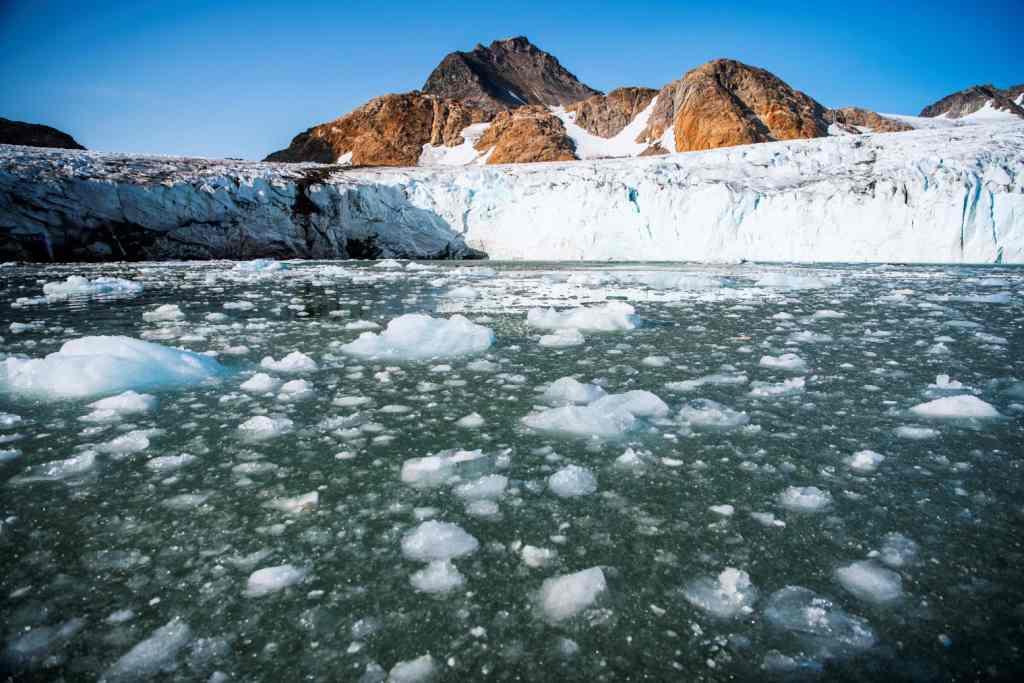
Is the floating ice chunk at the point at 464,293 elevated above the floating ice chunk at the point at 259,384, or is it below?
above

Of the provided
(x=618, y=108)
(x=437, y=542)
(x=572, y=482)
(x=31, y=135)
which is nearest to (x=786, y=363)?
(x=572, y=482)

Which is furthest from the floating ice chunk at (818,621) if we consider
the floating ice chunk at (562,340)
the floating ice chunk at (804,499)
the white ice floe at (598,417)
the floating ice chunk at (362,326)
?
the floating ice chunk at (362,326)

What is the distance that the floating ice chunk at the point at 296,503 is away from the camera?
61.6 inches

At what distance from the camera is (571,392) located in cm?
263

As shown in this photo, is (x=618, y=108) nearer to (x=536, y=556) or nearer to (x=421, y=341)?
(x=421, y=341)

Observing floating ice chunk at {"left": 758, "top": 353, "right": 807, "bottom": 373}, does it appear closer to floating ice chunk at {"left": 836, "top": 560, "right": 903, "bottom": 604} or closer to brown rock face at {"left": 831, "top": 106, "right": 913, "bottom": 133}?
floating ice chunk at {"left": 836, "top": 560, "right": 903, "bottom": 604}

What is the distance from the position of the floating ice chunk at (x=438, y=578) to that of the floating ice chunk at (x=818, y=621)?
0.70 m

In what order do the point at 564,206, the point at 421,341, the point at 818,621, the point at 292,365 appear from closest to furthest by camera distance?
the point at 818,621
the point at 292,365
the point at 421,341
the point at 564,206

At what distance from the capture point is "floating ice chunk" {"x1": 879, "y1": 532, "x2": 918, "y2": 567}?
1.32 m

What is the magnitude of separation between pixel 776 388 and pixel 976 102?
117013 mm

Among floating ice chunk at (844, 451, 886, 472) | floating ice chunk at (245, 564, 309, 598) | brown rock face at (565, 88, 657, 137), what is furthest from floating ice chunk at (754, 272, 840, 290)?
brown rock face at (565, 88, 657, 137)

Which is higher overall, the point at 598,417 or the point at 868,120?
the point at 868,120

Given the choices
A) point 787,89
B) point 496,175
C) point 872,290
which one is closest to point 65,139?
point 496,175

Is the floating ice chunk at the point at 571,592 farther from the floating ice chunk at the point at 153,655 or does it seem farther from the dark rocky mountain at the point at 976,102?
the dark rocky mountain at the point at 976,102
